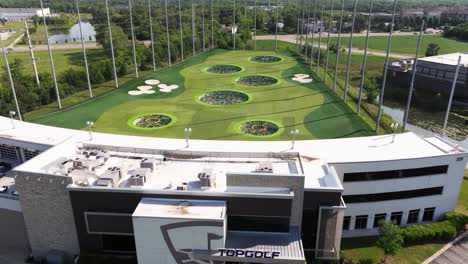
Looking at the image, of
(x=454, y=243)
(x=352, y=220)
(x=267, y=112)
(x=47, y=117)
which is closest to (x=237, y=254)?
(x=352, y=220)

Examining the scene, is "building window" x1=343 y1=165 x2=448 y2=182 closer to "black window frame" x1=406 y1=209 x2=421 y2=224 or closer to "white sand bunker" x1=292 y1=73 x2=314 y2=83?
"black window frame" x1=406 y1=209 x2=421 y2=224

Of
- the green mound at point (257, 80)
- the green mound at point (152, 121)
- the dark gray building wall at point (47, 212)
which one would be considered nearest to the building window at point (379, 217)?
the dark gray building wall at point (47, 212)

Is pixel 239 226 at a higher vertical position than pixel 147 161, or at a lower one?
lower

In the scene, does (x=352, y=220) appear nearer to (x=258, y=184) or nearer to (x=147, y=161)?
(x=258, y=184)

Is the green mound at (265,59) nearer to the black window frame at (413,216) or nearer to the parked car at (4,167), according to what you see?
the black window frame at (413,216)

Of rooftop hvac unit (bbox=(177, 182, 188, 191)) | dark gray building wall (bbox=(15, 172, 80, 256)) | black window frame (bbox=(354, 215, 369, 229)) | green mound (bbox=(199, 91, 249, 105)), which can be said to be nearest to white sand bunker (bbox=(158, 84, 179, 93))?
green mound (bbox=(199, 91, 249, 105))

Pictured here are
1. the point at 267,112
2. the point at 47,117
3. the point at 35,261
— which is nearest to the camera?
the point at 35,261
